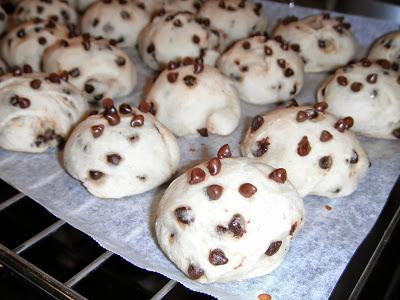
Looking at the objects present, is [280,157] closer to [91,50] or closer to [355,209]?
[355,209]

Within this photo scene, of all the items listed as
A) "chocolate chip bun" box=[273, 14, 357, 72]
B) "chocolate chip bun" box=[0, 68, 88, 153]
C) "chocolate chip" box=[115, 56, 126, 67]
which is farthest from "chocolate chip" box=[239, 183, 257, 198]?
"chocolate chip bun" box=[273, 14, 357, 72]

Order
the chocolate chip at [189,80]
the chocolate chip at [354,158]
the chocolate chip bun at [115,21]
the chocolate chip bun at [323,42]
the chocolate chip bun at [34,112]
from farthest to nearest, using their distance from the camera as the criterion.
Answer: the chocolate chip bun at [115,21], the chocolate chip bun at [323,42], the chocolate chip at [189,80], the chocolate chip bun at [34,112], the chocolate chip at [354,158]

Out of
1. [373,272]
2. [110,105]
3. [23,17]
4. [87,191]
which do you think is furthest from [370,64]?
[23,17]

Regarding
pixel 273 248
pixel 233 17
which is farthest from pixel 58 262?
pixel 233 17

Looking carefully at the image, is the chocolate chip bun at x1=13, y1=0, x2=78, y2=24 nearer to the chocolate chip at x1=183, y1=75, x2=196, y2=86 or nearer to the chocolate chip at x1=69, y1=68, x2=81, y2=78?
the chocolate chip at x1=69, y1=68, x2=81, y2=78

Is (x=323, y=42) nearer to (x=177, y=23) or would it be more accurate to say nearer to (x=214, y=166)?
(x=177, y=23)

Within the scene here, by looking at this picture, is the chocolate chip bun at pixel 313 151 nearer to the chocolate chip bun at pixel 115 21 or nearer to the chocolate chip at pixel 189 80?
the chocolate chip at pixel 189 80

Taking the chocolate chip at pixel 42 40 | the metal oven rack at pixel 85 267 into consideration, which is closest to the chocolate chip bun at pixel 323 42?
the metal oven rack at pixel 85 267
